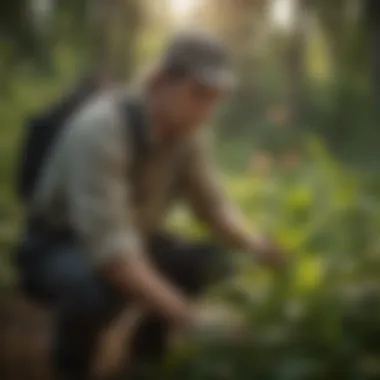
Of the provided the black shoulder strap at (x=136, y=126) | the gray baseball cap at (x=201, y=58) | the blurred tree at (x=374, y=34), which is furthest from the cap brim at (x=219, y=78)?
the blurred tree at (x=374, y=34)

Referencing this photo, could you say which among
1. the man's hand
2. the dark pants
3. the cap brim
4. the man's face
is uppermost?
the cap brim

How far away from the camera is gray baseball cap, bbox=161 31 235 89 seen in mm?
1238

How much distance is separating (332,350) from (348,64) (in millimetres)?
441

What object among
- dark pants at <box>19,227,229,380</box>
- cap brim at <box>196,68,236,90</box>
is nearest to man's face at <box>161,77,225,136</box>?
cap brim at <box>196,68,236,90</box>

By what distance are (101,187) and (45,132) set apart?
0.13 meters

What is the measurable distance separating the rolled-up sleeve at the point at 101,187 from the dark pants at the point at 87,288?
4 centimetres

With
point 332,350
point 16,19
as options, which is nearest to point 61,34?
point 16,19

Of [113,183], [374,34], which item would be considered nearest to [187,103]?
[113,183]

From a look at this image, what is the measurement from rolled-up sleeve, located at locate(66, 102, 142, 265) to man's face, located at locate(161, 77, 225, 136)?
78 millimetres

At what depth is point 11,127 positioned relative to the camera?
4.18 feet

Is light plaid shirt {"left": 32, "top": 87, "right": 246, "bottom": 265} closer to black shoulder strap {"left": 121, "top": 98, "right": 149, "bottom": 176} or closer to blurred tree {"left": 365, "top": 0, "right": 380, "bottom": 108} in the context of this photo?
black shoulder strap {"left": 121, "top": 98, "right": 149, "bottom": 176}

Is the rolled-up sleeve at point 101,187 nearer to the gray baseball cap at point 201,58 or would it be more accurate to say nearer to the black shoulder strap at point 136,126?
the black shoulder strap at point 136,126

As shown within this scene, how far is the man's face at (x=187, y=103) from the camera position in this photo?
125cm

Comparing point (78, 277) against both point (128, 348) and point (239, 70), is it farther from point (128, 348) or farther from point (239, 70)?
point (239, 70)
